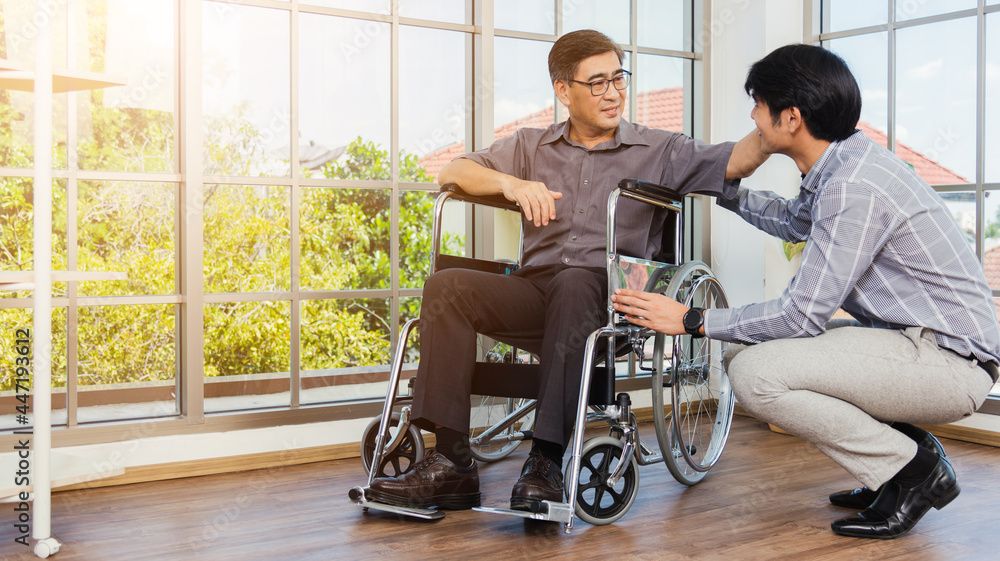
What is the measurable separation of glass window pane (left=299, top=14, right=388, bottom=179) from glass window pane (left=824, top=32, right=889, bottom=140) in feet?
5.48

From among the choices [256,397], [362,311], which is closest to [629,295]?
[362,311]

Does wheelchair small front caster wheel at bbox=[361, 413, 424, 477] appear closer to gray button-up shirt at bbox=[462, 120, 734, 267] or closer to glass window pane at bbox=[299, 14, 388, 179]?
gray button-up shirt at bbox=[462, 120, 734, 267]

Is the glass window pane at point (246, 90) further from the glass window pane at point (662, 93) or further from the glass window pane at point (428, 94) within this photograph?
the glass window pane at point (662, 93)

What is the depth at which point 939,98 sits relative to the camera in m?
2.83

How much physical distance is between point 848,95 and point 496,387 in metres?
0.99

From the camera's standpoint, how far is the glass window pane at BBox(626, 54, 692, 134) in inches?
130

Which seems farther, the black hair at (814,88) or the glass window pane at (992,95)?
the glass window pane at (992,95)

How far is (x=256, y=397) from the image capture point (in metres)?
2.56

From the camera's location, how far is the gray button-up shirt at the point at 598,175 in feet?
6.89

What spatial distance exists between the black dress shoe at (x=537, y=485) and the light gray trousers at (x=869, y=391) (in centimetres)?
48

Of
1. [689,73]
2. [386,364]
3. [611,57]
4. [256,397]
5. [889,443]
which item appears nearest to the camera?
[889,443]

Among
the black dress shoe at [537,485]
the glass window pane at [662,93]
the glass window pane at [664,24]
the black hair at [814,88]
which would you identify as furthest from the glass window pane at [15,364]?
the glass window pane at [664,24]

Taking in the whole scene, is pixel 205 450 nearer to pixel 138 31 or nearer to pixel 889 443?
pixel 138 31

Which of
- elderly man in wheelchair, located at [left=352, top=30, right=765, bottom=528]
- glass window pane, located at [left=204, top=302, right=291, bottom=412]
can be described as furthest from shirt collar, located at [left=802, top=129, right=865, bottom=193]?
glass window pane, located at [left=204, top=302, right=291, bottom=412]
